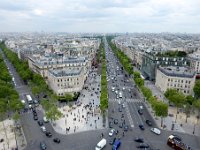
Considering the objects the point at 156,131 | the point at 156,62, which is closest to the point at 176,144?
the point at 156,131

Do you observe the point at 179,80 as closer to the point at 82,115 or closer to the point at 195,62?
the point at 195,62

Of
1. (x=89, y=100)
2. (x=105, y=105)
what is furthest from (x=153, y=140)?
(x=89, y=100)

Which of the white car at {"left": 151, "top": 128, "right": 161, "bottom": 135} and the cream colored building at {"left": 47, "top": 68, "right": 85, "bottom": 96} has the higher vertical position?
the cream colored building at {"left": 47, "top": 68, "right": 85, "bottom": 96}

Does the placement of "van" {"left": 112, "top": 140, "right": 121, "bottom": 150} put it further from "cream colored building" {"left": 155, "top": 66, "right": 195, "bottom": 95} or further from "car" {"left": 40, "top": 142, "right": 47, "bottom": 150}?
"cream colored building" {"left": 155, "top": 66, "right": 195, "bottom": 95}

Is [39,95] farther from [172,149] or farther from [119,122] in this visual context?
[172,149]

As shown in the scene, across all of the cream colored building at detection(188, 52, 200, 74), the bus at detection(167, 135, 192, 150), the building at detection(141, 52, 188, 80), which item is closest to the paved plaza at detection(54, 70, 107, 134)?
the bus at detection(167, 135, 192, 150)

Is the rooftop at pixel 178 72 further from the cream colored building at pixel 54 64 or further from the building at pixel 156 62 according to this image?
the cream colored building at pixel 54 64
